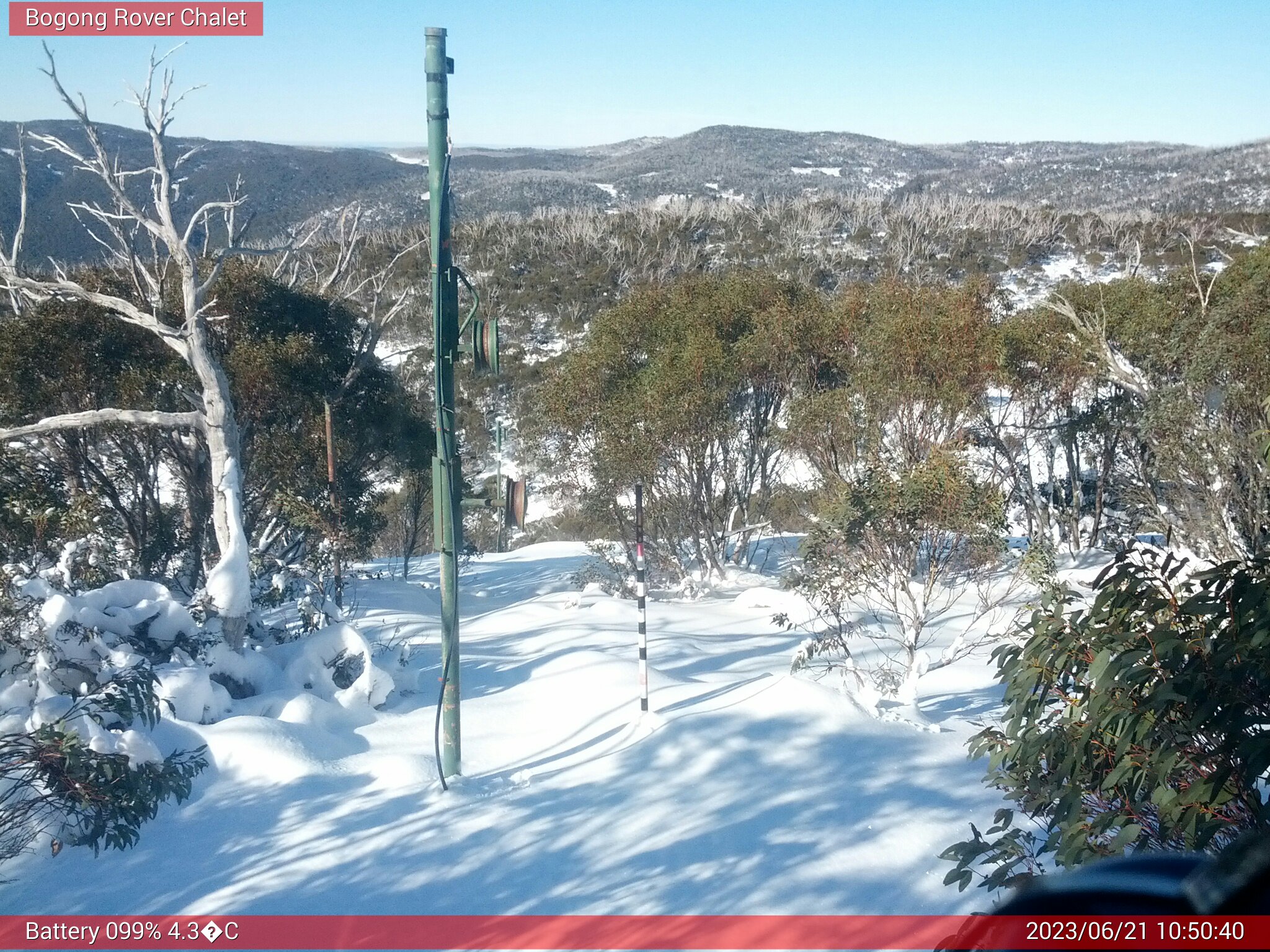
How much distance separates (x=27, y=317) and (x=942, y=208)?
42.4m

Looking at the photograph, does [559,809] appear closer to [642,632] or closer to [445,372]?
[642,632]

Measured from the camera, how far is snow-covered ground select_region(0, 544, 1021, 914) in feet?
13.0

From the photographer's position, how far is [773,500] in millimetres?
18875

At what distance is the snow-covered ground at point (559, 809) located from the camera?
3973 mm

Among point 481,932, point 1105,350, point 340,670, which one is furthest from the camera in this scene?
point 1105,350

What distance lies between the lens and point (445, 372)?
5074mm

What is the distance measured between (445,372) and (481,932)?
2748 millimetres

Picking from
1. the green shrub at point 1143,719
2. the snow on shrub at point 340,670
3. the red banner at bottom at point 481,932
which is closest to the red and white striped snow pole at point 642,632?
the snow on shrub at point 340,670

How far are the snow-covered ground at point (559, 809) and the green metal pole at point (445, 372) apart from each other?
0.45 metres

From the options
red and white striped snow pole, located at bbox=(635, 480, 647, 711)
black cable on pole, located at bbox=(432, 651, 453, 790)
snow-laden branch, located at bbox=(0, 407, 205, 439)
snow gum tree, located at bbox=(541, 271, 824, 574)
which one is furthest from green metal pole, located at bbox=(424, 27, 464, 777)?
snow gum tree, located at bbox=(541, 271, 824, 574)

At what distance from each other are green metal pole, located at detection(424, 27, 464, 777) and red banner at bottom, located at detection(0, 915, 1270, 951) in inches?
56.8

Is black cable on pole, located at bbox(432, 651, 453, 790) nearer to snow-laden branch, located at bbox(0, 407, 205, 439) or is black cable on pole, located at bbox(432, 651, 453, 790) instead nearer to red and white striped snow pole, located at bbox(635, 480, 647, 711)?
red and white striped snow pole, located at bbox(635, 480, 647, 711)

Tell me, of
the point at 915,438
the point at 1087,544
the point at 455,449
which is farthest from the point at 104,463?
the point at 1087,544

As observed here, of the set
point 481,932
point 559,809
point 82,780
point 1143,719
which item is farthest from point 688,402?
point 1143,719
